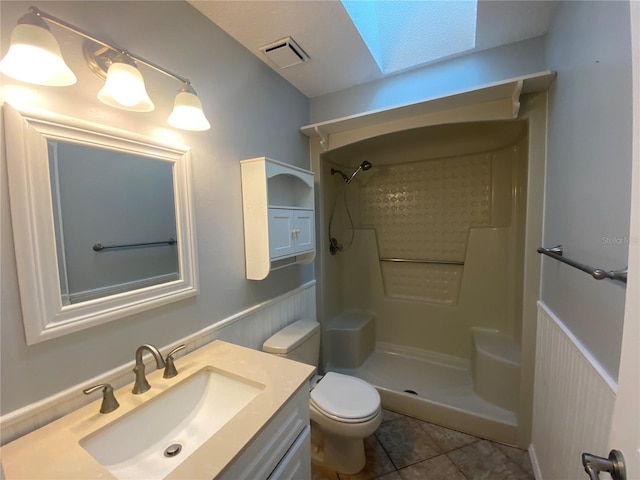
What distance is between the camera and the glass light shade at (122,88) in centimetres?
82

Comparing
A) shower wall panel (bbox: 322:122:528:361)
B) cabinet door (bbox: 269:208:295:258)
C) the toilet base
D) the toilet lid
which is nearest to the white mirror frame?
cabinet door (bbox: 269:208:295:258)

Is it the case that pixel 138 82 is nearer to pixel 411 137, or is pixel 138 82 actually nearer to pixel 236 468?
pixel 236 468

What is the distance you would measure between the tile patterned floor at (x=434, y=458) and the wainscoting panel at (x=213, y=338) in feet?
2.92

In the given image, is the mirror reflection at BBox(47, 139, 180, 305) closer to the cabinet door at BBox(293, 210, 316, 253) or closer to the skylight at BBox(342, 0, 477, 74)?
the cabinet door at BBox(293, 210, 316, 253)

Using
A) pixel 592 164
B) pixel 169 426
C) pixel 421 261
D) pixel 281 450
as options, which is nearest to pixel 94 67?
pixel 169 426

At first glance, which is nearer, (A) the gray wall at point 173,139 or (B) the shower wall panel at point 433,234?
(A) the gray wall at point 173,139

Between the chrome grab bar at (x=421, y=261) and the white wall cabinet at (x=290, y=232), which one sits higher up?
the white wall cabinet at (x=290, y=232)

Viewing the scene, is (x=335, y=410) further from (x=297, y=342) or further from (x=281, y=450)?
(x=281, y=450)

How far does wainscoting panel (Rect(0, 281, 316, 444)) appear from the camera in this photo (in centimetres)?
74

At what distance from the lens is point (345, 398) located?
1482 millimetres

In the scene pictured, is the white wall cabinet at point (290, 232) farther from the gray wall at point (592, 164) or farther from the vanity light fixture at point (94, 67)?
the gray wall at point (592, 164)

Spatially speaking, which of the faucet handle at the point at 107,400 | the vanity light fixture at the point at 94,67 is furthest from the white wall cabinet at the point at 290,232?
the faucet handle at the point at 107,400

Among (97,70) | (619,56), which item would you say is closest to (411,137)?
(619,56)

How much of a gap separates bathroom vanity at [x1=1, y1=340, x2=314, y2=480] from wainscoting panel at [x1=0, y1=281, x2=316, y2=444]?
30 millimetres
